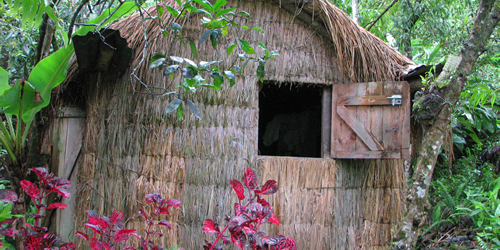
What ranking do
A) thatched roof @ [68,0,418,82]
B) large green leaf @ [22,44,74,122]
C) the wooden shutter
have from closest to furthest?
large green leaf @ [22,44,74,122], the wooden shutter, thatched roof @ [68,0,418,82]

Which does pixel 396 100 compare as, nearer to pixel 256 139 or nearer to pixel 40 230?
pixel 256 139

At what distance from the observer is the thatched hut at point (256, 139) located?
3.47 meters

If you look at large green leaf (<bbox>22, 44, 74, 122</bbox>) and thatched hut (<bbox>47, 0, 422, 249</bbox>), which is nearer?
large green leaf (<bbox>22, 44, 74, 122</bbox>)

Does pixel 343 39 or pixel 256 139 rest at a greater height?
pixel 343 39

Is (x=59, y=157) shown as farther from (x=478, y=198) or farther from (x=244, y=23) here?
(x=478, y=198)

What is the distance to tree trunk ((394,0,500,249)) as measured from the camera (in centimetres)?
329

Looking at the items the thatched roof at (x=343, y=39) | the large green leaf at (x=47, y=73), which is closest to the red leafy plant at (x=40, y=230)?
the large green leaf at (x=47, y=73)

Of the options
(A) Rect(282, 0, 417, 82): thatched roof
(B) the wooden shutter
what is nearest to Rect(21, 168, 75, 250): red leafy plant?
(B) the wooden shutter

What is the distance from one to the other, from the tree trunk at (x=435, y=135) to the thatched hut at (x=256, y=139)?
22 centimetres

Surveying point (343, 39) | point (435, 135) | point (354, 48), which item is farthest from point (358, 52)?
point (435, 135)

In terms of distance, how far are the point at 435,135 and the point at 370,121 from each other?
578mm

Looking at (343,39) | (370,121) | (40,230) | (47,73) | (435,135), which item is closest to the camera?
(40,230)

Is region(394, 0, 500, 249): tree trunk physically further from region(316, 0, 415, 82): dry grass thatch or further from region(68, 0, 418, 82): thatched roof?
region(316, 0, 415, 82): dry grass thatch

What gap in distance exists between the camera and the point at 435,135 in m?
3.38
